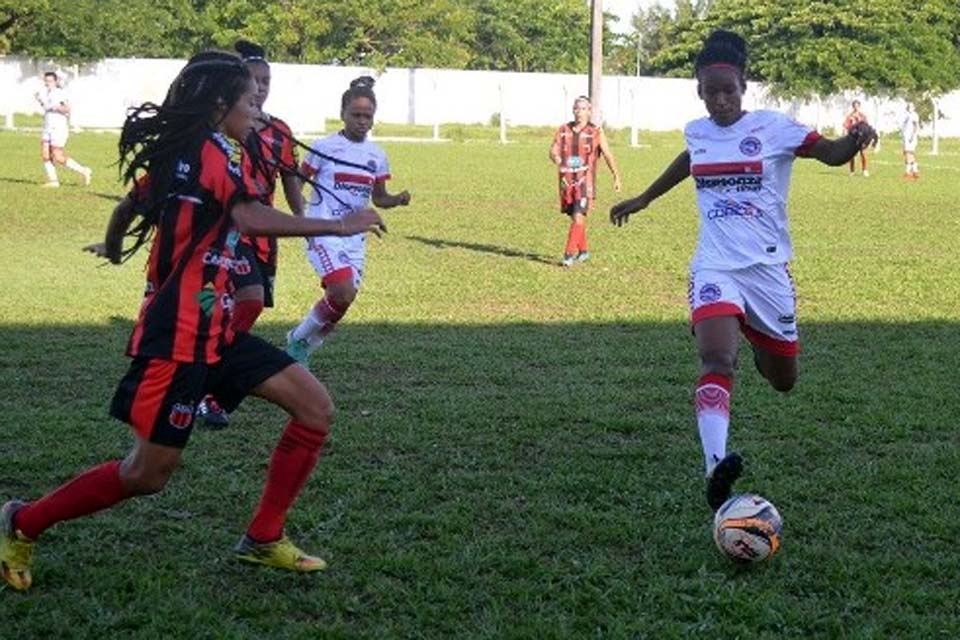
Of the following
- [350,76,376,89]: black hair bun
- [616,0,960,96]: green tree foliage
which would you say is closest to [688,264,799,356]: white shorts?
[350,76,376,89]: black hair bun

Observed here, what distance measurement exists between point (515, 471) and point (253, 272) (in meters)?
1.67

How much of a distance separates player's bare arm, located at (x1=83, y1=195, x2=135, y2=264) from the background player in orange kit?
1049cm

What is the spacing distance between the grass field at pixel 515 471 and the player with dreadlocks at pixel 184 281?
394 millimetres

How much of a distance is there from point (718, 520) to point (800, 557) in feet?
1.23

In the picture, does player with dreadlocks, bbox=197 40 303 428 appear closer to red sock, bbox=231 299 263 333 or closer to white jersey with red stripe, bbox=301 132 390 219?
red sock, bbox=231 299 263 333

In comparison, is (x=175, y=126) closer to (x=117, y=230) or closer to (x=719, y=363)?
(x=117, y=230)

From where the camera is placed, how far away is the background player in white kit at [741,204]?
21.4ft

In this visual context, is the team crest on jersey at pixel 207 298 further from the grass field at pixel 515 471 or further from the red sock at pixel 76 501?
the grass field at pixel 515 471

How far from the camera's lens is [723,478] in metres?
5.78

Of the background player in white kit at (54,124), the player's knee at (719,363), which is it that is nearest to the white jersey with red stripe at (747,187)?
the player's knee at (719,363)

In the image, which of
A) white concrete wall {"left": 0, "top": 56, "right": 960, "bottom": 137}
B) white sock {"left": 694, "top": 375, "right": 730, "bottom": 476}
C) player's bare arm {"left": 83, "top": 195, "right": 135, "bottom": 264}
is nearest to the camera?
player's bare arm {"left": 83, "top": 195, "right": 135, "bottom": 264}

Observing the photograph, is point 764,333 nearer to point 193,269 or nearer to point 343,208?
point 193,269

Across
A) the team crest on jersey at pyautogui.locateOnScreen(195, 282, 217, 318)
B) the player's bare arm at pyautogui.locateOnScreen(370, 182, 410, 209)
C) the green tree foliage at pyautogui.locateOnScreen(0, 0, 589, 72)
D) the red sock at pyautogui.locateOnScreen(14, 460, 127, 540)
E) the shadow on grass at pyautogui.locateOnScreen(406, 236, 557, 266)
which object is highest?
the green tree foliage at pyautogui.locateOnScreen(0, 0, 589, 72)

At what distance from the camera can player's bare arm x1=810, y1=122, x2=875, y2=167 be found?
6316 mm
